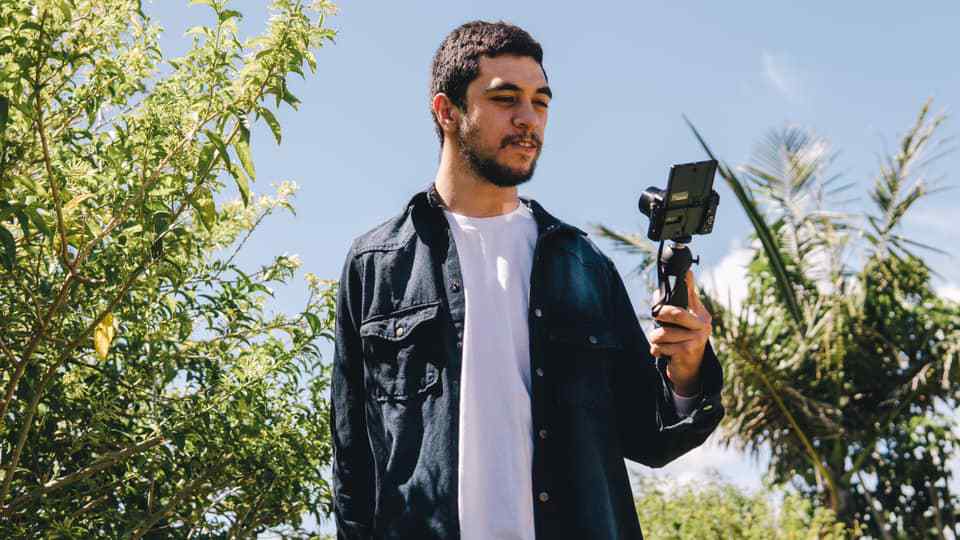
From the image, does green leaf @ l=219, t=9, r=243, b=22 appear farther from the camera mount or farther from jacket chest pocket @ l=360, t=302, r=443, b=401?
the camera mount

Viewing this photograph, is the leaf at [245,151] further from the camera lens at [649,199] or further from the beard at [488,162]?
the camera lens at [649,199]

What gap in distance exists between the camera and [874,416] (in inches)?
593

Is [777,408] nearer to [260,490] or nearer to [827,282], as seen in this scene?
[827,282]

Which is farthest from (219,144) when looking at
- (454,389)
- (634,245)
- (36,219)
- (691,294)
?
(634,245)

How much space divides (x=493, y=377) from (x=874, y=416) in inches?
555

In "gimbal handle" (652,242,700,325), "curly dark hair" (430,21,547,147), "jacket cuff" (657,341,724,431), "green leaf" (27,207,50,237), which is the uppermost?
"green leaf" (27,207,50,237)

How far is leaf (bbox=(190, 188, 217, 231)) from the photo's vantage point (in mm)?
3744

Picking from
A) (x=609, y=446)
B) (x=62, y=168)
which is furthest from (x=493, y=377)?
(x=62, y=168)

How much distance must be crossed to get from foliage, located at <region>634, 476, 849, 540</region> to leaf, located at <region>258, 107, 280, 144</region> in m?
8.79

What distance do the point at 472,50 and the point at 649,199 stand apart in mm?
553

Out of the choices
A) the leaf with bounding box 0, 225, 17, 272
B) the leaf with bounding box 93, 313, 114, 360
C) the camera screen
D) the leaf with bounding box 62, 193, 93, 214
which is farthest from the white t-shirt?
the leaf with bounding box 93, 313, 114, 360

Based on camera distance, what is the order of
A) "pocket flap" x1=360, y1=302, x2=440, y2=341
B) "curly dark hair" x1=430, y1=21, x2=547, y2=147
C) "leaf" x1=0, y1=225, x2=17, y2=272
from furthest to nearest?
"leaf" x1=0, y1=225, x2=17, y2=272 < "curly dark hair" x1=430, y1=21, x2=547, y2=147 < "pocket flap" x1=360, y1=302, x2=440, y2=341

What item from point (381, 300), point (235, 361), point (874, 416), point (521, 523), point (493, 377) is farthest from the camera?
point (874, 416)

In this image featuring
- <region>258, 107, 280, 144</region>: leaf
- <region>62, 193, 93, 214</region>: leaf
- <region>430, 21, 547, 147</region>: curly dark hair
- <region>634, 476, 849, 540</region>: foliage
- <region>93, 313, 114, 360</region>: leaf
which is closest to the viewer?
<region>430, 21, 547, 147</region>: curly dark hair
